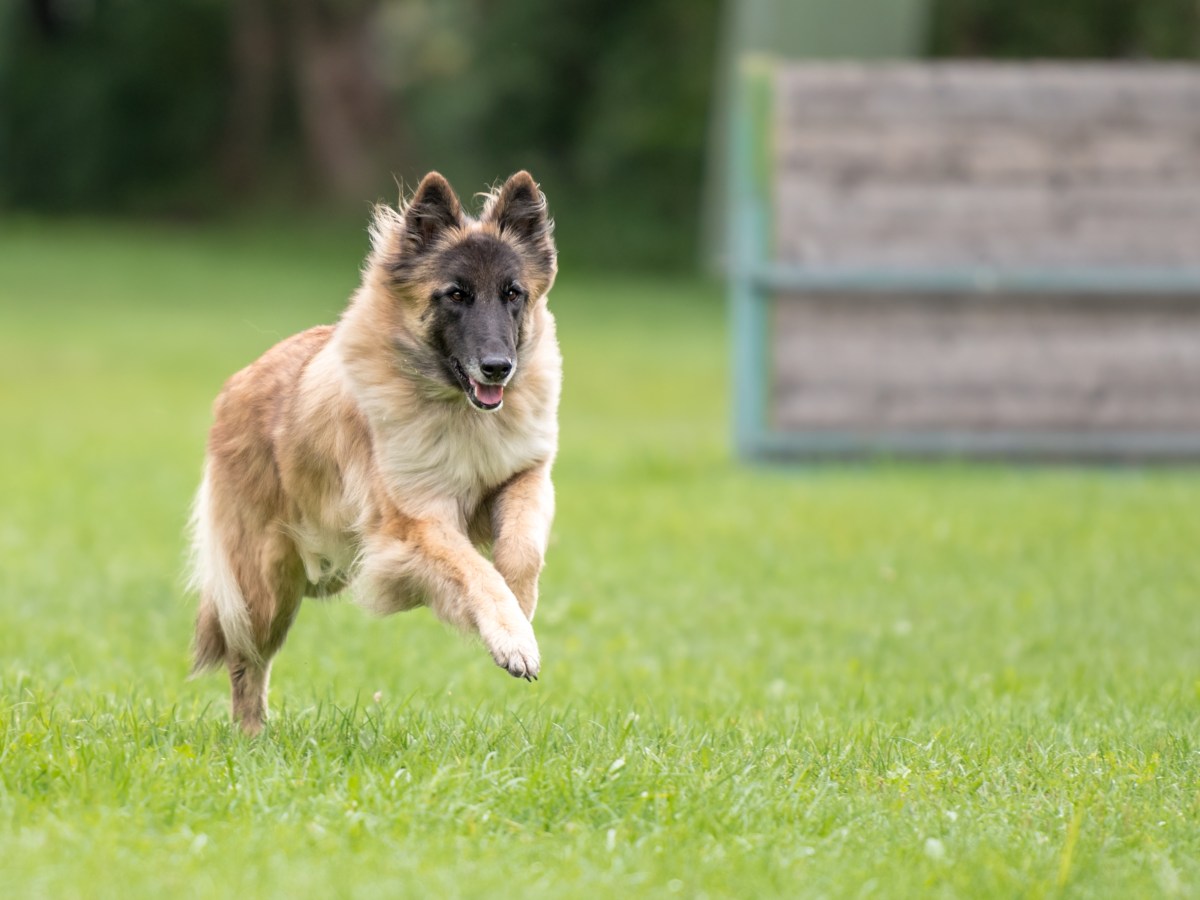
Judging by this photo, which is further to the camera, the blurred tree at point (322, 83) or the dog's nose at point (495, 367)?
the blurred tree at point (322, 83)

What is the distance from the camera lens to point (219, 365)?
24.4 m

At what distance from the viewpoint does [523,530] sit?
583 centimetres

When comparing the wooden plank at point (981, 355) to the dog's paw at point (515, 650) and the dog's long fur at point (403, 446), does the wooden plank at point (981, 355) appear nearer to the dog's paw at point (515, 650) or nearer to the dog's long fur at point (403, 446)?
the dog's long fur at point (403, 446)

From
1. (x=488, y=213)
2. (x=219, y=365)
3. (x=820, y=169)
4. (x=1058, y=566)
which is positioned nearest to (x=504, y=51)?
(x=219, y=365)

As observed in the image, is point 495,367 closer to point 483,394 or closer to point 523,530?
point 483,394

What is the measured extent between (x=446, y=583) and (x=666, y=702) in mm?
2036

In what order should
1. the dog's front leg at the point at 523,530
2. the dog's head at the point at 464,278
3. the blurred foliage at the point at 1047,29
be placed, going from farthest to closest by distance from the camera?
1. the blurred foliage at the point at 1047,29
2. the dog's head at the point at 464,278
3. the dog's front leg at the point at 523,530

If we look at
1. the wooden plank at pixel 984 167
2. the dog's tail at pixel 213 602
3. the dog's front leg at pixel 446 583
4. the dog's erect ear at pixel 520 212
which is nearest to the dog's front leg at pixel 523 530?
the dog's front leg at pixel 446 583

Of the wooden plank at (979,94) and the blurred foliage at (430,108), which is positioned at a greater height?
the wooden plank at (979,94)

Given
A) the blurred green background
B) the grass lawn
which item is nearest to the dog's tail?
the grass lawn

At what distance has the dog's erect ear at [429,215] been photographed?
20.1ft

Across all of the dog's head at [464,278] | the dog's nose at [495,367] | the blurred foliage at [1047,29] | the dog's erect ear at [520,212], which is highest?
the blurred foliage at [1047,29]

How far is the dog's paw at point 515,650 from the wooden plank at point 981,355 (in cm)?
901

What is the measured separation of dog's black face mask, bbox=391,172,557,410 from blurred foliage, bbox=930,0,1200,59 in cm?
3195
